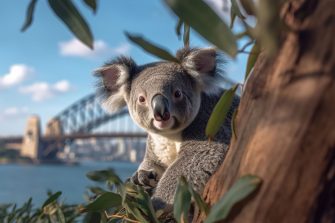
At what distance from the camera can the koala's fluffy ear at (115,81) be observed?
7.78 ft

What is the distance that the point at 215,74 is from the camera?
224 cm

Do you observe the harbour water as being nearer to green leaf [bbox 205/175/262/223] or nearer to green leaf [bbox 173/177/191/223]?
green leaf [bbox 173/177/191/223]

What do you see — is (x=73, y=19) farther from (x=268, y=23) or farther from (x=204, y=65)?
(x=204, y=65)

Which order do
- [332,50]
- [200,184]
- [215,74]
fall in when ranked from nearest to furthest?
[332,50] → [200,184] → [215,74]

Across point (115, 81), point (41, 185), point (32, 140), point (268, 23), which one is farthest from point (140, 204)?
point (32, 140)

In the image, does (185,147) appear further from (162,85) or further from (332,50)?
(332,50)

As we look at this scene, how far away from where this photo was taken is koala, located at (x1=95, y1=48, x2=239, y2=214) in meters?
2.04

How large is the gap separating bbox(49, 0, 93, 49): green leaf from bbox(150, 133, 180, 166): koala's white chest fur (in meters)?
1.42

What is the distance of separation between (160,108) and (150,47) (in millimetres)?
1340

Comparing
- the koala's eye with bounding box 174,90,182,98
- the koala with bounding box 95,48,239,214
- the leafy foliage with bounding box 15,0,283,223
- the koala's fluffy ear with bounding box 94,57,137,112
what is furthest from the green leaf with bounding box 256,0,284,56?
the koala's fluffy ear with bounding box 94,57,137,112

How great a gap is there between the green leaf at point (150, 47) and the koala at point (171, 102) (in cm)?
118

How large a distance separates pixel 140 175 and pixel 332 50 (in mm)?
1544

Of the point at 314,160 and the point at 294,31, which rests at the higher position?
the point at 294,31

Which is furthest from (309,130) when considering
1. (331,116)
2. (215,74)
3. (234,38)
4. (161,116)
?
(215,74)
